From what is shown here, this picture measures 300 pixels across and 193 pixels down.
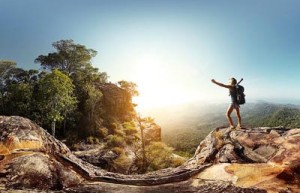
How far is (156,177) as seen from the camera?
10180 millimetres

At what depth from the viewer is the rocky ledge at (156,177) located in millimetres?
8133

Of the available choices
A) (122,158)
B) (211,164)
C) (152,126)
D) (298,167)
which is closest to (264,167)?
(298,167)

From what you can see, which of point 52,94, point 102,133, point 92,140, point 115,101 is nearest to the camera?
point 52,94

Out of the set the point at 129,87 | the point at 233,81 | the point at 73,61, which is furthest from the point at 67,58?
the point at 233,81

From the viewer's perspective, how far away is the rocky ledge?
813 cm

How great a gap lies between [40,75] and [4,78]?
28.4 feet

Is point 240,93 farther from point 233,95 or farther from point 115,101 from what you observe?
point 115,101

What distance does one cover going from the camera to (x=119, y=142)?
59469 mm

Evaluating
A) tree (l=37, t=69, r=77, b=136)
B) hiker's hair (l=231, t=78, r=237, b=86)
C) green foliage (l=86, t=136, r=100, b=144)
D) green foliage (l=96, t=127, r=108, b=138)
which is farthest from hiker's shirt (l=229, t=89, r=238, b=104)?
green foliage (l=96, t=127, r=108, b=138)

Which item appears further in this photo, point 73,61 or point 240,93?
point 73,61

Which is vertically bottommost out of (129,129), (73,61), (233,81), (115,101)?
(129,129)

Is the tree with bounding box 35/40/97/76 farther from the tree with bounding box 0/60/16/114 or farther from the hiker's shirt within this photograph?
the hiker's shirt

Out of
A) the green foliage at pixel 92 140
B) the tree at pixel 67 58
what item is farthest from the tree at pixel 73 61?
the green foliage at pixel 92 140

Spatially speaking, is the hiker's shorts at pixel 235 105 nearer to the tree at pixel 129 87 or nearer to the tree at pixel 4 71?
the tree at pixel 4 71
